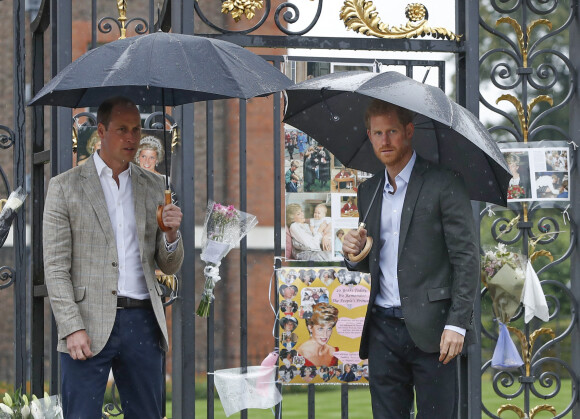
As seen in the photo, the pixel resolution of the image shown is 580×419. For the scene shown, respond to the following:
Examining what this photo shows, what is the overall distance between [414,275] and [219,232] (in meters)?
1.46

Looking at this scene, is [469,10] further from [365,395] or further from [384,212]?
[365,395]

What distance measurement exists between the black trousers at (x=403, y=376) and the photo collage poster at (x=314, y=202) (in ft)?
4.57

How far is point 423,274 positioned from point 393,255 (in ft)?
0.56

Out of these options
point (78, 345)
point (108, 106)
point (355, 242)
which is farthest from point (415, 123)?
point (78, 345)

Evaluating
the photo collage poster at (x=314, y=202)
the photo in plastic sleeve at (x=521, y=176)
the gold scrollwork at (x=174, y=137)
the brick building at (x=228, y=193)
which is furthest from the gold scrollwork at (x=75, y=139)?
the brick building at (x=228, y=193)

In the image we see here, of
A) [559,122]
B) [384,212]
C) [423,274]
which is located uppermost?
[559,122]

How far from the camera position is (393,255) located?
4129mm

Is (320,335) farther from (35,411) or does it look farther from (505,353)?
(35,411)

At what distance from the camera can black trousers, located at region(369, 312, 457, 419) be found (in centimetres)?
405

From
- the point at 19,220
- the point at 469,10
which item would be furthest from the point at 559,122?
the point at 19,220

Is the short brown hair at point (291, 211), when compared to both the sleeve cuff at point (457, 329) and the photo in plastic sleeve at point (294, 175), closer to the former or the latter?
the photo in plastic sleeve at point (294, 175)

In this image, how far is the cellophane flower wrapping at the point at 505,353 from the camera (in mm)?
5441

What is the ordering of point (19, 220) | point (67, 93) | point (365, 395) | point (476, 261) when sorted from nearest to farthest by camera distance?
1. point (476, 261)
2. point (67, 93)
3. point (19, 220)
4. point (365, 395)

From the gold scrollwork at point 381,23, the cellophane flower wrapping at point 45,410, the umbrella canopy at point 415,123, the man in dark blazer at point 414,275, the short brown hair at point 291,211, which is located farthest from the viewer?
the short brown hair at point 291,211
